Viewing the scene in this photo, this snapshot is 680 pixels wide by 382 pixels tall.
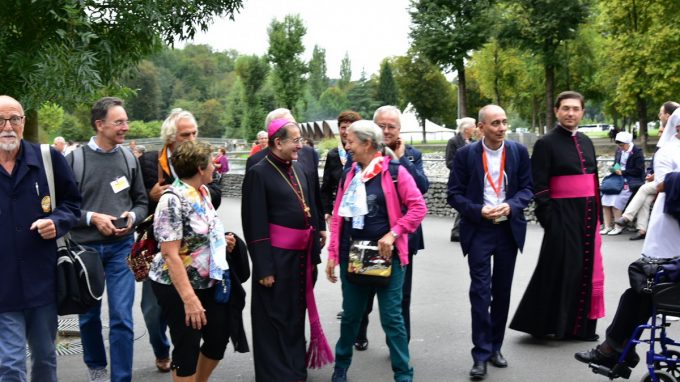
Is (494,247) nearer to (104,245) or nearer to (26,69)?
(104,245)

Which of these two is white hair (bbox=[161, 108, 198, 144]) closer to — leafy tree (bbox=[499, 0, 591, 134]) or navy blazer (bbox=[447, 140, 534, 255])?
navy blazer (bbox=[447, 140, 534, 255])

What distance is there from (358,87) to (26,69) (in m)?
82.8

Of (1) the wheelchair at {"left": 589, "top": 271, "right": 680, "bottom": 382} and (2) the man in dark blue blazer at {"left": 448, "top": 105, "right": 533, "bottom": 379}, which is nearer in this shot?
(1) the wheelchair at {"left": 589, "top": 271, "right": 680, "bottom": 382}

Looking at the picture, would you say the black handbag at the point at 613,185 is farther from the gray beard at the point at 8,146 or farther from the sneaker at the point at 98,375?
the gray beard at the point at 8,146

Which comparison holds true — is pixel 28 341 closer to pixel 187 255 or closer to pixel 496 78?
pixel 187 255

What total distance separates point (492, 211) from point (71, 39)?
3.60 meters

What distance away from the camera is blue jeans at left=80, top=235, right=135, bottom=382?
17.7 feet

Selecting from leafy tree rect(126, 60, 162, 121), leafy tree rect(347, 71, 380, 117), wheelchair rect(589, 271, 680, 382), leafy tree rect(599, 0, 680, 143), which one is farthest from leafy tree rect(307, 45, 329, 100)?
wheelchair rect(589, 271, 680, 382)

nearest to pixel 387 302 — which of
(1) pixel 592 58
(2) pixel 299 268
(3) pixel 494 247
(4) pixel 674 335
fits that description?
(2) pixel 299 268

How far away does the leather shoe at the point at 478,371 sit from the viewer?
5.86 metres

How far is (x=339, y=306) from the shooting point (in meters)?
8.73

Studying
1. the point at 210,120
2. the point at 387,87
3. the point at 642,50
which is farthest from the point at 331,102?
the point at 642,50

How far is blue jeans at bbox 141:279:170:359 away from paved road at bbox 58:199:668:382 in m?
0.22

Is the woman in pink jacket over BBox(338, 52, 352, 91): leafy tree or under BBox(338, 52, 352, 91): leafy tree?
under
